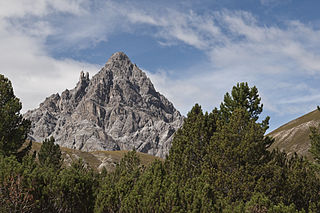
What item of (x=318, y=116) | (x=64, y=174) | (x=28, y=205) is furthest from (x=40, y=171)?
(x=318, y=116)

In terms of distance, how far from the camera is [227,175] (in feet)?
83.6

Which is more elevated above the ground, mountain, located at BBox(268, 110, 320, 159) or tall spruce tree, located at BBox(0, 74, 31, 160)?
mountain, located at BBox(268, 110, 320, 159)

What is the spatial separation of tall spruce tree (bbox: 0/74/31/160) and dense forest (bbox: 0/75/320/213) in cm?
11

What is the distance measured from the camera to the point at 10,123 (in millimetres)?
36781

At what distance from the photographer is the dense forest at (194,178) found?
19312mm

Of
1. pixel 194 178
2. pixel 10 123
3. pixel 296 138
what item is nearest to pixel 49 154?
pixel 10 123

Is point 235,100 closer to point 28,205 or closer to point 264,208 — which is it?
point 264,208

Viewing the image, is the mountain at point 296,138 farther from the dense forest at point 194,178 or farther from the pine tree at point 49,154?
the dense forest at point 194,178

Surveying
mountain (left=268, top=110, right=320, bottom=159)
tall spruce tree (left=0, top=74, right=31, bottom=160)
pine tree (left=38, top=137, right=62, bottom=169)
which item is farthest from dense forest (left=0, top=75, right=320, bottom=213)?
mountain (left=268, top=110, right=320, bottom=159)

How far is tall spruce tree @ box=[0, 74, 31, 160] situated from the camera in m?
35.9

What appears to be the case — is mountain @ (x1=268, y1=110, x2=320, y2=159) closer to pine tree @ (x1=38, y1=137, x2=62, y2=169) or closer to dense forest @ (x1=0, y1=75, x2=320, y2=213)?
pine tree @ (x1=38, y1=137, x2=62, y2=169)

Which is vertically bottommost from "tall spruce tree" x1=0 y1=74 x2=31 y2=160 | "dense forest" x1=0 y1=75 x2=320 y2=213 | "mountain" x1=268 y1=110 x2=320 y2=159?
"dense forest" x1=0 y1=75 x2=320 y2=213

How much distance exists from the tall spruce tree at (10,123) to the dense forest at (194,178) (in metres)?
0.11

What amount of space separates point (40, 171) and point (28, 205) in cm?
410
